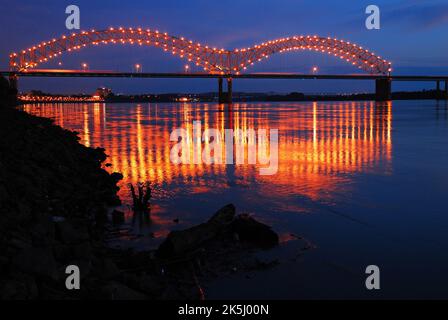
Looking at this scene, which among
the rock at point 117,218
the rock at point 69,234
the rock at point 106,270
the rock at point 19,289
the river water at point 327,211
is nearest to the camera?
the rock at point 19,289

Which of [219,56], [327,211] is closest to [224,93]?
[219,56]

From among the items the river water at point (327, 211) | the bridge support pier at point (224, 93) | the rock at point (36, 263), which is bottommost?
the river water at point (327, 211)

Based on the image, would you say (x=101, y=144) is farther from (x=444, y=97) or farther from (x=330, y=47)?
(x=444, y=97)

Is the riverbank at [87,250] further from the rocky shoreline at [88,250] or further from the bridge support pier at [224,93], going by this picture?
the bridge support pier at [224,93]

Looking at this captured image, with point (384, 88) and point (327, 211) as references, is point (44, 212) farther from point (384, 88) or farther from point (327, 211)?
point (384, 88)

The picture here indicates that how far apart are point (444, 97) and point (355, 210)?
150m

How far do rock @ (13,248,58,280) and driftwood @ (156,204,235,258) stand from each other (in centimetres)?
181

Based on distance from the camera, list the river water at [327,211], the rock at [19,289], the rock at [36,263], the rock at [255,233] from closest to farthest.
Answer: the rock at [19,289]
the rock at [36,263]
the river water at [327,211]
the rock at [255,233]

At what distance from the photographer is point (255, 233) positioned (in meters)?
7.99

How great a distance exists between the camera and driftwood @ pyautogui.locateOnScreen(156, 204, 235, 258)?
7.03 metres

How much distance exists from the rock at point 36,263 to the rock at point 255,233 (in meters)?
3.26

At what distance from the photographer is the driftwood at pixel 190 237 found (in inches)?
277

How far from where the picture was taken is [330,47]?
129 metres

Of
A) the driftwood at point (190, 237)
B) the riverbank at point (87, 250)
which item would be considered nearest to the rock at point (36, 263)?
the riverbank at point (87, 250)
